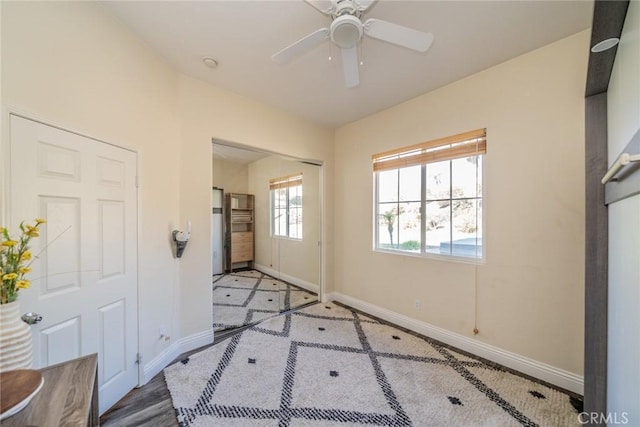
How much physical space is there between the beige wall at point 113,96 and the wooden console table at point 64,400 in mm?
883

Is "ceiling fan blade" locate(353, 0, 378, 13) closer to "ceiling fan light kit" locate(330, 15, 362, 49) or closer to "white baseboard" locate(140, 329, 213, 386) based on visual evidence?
"ceiling fan light kit" locate(330, 15, 362, 49)

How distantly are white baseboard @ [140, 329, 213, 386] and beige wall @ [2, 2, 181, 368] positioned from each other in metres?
0.08

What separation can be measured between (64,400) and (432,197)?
119 inches

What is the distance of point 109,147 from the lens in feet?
5.43

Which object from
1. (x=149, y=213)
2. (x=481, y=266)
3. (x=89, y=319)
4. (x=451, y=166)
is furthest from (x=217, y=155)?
(x=481, y=266)

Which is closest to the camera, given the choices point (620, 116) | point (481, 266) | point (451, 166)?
point (620, 116)

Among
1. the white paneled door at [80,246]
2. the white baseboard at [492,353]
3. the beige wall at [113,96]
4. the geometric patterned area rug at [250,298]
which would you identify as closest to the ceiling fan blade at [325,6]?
the beige wall at [113,96]

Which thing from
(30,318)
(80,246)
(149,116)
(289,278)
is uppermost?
(149,116)

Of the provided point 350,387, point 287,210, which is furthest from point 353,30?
point 287,210

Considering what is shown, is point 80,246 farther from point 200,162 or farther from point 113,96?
point 200,162

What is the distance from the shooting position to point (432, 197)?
106 inches

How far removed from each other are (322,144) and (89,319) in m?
3.16

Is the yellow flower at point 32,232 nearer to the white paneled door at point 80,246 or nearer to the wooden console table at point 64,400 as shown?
the white paneled door at point 80,246

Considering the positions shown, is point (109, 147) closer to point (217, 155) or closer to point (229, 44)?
point (229, 44)
